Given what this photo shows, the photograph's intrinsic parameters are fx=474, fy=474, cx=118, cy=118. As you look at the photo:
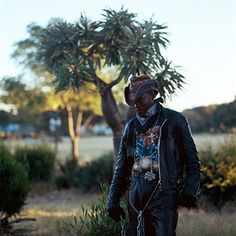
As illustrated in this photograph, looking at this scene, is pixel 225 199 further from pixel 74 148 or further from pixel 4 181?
pixel 74 148

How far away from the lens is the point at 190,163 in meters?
3.85

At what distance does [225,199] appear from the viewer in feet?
37.4

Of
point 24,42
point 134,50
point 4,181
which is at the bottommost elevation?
point 4,181

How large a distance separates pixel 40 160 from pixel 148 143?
49.6 feet

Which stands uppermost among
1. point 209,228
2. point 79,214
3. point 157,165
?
point 157,165

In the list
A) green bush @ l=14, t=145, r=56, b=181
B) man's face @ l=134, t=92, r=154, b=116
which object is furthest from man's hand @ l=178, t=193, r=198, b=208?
green bush @ l=14, t=145, r=56, b=181

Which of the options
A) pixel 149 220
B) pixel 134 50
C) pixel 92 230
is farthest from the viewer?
pixel 134 50

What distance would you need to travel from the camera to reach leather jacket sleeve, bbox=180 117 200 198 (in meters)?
3.74

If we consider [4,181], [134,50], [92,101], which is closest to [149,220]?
[134,50]

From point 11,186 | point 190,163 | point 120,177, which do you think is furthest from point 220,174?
point 190,163

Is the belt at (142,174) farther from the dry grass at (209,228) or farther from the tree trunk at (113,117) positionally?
the tree trunk at (113,117)

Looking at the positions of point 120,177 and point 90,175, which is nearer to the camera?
point 120,177

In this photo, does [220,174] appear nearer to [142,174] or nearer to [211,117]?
[142,174]

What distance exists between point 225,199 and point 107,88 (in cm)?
482
